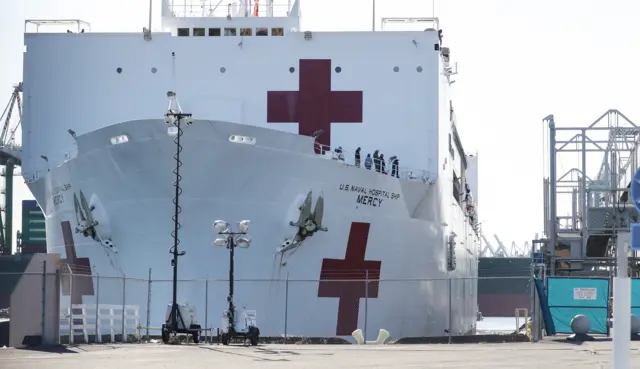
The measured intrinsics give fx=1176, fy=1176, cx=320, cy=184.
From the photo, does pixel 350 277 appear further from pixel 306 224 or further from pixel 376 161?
pixel 376 161

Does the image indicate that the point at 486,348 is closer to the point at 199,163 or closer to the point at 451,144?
the point at 199,163

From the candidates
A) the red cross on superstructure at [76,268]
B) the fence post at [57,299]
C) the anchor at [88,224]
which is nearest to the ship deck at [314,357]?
the fence post at [57,299]

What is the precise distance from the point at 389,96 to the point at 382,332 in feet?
18.2

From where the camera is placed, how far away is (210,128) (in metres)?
19.4

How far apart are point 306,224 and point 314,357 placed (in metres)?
7.33

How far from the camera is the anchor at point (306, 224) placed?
19.9 metres

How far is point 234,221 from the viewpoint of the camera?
19.8m

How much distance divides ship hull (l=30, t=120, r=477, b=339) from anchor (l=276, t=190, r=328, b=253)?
9cm

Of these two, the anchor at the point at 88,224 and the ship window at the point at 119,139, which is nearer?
the ship window at the point at 119,139

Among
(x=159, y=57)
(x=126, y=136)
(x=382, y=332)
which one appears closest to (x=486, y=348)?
(x=382, y=332)

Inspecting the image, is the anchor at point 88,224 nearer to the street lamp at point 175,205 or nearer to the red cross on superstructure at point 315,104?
the street lamp at point 175,205

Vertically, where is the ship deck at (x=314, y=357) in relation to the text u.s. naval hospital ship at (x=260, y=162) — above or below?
below

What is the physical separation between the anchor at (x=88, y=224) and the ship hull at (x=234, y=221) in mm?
73

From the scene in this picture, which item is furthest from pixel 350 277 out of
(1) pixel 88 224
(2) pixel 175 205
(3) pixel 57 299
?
(3) pixel 57 299
